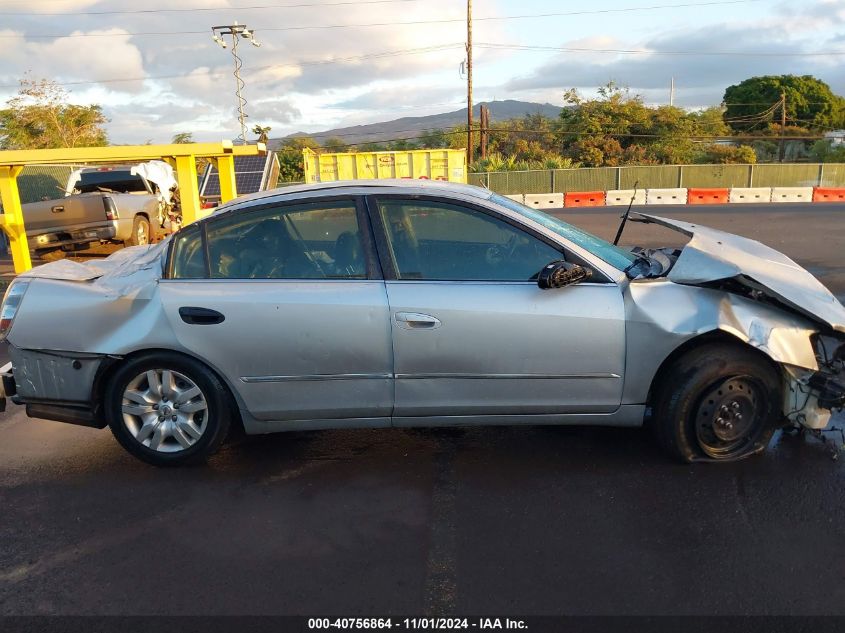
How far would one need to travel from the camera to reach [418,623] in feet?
8.71

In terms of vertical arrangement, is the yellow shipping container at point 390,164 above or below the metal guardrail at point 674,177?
above

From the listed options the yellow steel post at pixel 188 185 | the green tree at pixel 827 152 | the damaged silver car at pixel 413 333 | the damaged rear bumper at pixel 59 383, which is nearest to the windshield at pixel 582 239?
the damaged silver car at pixel 413 333

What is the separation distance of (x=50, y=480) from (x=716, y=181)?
33.8 metres

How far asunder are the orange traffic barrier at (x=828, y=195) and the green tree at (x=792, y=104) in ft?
153

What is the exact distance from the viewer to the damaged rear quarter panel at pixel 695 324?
3.60m

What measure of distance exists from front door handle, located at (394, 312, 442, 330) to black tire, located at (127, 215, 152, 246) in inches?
413

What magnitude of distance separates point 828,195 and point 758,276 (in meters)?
23.6

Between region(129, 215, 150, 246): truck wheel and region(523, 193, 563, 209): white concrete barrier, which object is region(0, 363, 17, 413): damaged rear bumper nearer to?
region(129, 215, 150, 246): truck wheel

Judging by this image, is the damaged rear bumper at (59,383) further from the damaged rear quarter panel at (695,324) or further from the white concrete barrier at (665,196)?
the white concrete barrier at (665,196)

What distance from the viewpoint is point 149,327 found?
376 cm

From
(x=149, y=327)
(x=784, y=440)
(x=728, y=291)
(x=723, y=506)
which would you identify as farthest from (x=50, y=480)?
(x=784, y=440)

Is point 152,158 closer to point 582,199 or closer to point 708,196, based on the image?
point 582,199

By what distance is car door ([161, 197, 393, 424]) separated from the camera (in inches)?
145

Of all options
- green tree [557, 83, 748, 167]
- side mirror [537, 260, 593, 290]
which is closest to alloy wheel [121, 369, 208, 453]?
side mirror [537, 260, 593, 290]
